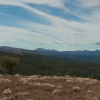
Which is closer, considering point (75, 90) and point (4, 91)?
point (4, 91)

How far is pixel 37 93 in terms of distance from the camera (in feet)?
76.5

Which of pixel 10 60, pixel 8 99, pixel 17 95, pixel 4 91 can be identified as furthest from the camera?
pixel 10 60

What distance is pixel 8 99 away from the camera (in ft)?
67.6

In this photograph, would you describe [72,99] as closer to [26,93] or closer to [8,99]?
[26,93]

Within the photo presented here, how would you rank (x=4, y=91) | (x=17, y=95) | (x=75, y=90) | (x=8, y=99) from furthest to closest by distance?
1. (x=75, y=90)
2. (x=4, y=91)
3. (x=17, y=95)
4. (x=8, y=99)

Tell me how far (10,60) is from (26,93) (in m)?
61.7

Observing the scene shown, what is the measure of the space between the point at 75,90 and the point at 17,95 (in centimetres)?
786

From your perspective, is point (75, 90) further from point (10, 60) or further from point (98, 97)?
point (10, 60)

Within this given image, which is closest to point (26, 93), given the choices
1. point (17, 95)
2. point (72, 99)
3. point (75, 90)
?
point (17, 95)

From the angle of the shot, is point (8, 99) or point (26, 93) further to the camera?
point (26, 93)

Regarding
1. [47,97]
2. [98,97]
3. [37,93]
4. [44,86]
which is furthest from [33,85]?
[98,97]

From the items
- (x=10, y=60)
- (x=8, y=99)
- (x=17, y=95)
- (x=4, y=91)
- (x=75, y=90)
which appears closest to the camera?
(x=8, y=99)

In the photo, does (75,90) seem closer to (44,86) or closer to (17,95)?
(44,86)

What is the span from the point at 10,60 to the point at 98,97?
209 ft
